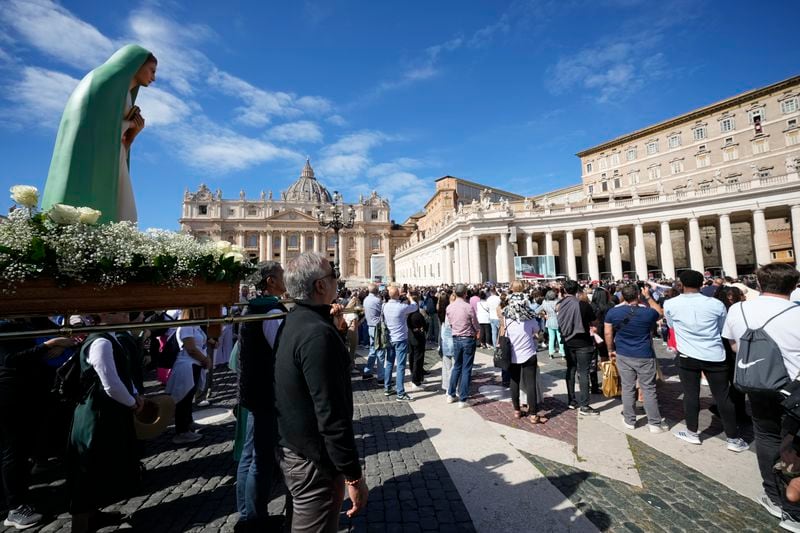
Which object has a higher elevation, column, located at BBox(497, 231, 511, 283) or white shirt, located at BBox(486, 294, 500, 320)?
column, located at BBox(497, 231, 511, 283)

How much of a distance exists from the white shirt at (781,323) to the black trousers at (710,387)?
1027 mm

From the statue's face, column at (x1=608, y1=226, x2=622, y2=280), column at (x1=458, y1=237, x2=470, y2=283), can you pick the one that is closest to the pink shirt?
the statue's face

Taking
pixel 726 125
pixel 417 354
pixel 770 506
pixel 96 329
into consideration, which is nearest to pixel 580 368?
pixel 770 506

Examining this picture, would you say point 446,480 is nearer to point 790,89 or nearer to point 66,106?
point 66,106

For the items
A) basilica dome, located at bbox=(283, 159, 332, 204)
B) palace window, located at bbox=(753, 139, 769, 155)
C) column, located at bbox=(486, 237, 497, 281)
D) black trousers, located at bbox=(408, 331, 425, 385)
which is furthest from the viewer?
basilica dome, located at bbox=(283, 159, 332, 204)

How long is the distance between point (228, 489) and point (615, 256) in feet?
123

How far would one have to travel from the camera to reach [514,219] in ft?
108

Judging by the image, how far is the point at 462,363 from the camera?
19.2 feet

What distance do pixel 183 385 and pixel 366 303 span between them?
3922 mm

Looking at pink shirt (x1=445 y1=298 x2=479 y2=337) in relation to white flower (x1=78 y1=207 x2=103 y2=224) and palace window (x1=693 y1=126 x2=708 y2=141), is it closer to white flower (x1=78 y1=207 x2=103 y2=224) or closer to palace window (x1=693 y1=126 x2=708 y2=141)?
white flower (x1=78 y1=207 x2=103 y2=224)

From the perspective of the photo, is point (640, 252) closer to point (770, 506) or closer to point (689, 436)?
point (689, 436)

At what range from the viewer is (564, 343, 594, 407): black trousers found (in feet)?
17.1

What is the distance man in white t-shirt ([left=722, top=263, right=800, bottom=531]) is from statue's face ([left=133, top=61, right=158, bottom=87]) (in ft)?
19.8

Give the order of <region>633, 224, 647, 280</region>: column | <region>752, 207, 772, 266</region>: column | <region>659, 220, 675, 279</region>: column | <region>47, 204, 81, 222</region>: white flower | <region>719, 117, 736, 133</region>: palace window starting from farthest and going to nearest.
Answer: <region>719, 117, 736, 133</region>: palace window → <region>633, 224, 647, 280</region>: column → <region>659, 220, 675, 279</region>: column → <region>752, 207, 772, 266</region>: column → <region>47, 204, 81, 222</region>: white flower
